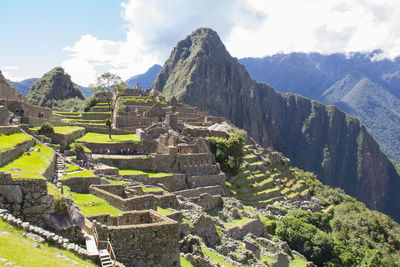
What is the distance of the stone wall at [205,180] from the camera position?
31688 mm

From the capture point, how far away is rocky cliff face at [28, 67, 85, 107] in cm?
9962

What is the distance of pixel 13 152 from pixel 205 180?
20.1 meters

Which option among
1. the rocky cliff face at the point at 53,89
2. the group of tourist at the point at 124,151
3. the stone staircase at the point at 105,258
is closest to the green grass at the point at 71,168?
the group of tourist at the point at 124,151

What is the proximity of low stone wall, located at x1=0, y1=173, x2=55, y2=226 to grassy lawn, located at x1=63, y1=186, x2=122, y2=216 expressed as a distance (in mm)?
3244

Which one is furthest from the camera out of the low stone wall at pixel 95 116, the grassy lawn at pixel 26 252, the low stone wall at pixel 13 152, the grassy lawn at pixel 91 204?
the low stone wall at pixel 95 116

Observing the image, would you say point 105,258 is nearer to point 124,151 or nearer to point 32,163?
point 32,163

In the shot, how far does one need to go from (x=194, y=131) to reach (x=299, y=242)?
19.9 m

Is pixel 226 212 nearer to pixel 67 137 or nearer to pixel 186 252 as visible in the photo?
pixel 186 252

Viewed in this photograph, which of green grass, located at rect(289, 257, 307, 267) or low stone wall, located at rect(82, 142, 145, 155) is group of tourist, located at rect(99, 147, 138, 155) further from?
green grass, located at rect(289, 257, 307, 267)

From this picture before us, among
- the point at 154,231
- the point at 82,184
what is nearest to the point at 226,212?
the point at 82,184

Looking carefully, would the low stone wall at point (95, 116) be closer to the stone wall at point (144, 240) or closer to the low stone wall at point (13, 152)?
the low stone wall at point (13, 152)

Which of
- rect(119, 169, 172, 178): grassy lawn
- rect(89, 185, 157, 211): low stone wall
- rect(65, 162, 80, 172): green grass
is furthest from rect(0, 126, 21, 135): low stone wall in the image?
rect(119, 169, 172, 178): grassy lawn

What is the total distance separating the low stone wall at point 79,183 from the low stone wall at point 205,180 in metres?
15.1

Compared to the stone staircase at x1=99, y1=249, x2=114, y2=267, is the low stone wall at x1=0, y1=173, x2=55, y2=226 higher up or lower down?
higher up
